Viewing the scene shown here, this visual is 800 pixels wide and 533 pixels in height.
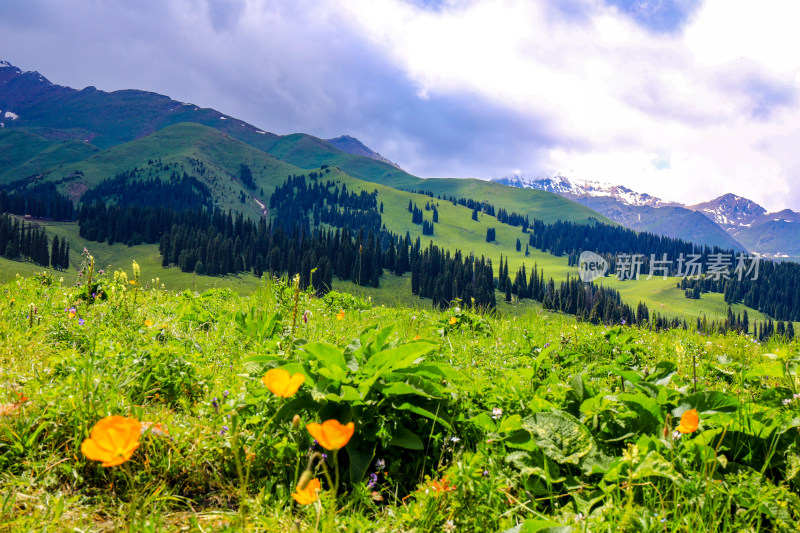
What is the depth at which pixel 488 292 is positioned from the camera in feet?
459

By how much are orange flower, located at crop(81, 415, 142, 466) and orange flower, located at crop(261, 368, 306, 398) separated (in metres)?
0.53

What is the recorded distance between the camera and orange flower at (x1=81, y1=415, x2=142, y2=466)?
1.63 metres

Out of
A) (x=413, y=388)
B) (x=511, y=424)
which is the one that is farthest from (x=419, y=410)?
(x=511, y=424)

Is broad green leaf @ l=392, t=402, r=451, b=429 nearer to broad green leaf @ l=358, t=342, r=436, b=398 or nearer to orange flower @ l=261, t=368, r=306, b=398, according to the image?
broad green leaf @ l=358, t=342, r=436, b=398

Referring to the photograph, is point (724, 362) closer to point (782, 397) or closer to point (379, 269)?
point (782, 397)

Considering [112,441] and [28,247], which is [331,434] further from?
[28,247]

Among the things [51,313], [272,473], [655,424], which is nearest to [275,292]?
[51,313]

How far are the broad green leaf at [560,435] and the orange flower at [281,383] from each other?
5.89 ft

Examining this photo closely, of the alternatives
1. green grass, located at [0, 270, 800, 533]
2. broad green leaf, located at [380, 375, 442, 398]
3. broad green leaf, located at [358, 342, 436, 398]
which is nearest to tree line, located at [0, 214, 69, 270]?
green grass, located at [0, 270, 800, 533]

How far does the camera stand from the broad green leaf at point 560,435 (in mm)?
2822

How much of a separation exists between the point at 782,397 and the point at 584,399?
72.4 inches

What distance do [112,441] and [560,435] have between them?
271cm

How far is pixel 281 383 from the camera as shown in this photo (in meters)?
1.98

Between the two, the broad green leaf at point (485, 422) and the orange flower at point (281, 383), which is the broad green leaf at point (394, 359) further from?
the orange flower at point (281, 383)
